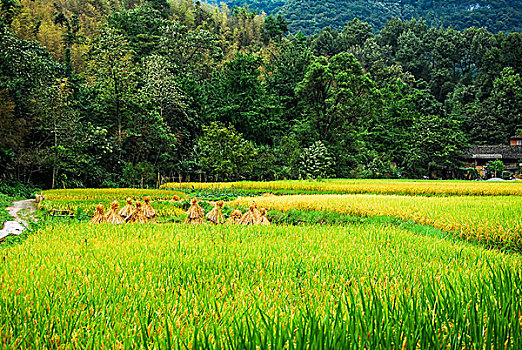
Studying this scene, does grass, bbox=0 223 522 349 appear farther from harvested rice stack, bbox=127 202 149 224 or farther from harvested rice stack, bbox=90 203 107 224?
harvested rice stack, bbox=127 202 149 224

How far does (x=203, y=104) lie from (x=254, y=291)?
28.6 meters

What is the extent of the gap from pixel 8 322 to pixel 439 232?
23.5ft

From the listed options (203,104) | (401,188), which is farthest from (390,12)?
(401,188)

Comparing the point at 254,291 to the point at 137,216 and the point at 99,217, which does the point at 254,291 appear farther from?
the point at 137,216

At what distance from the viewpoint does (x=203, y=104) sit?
1161 inches

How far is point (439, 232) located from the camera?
683cm

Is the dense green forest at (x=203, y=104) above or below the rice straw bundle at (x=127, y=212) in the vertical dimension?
above

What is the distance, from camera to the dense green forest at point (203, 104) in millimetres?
20281

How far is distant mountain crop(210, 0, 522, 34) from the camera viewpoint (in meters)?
81.4

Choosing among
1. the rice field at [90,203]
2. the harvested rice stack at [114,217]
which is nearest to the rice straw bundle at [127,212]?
the harvested rice stack at [114,217]

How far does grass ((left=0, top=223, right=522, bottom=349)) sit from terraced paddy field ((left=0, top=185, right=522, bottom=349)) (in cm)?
1

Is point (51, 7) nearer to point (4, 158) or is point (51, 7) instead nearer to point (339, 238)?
point (4, 158)

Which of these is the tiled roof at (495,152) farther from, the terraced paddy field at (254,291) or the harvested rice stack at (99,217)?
the harvested rice stack at (99,217)

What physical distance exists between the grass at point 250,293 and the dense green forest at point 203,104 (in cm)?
1834
